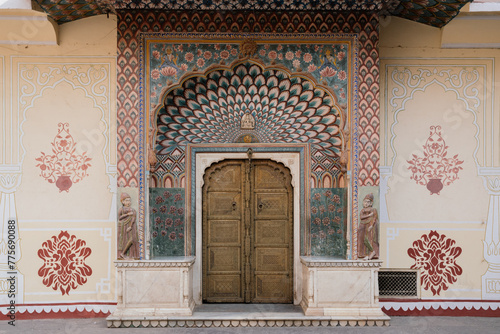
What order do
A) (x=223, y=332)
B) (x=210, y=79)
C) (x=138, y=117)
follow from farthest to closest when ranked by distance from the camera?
(x=210, y=79)
(x=138, y=117)
(x=223, y=332)

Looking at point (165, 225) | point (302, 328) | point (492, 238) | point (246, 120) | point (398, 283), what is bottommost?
point (302, 328)

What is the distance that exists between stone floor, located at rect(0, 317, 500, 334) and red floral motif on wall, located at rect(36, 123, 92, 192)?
167cm

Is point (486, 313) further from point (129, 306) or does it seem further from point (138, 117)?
point (138, 117)

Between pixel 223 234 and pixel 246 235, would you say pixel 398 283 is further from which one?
pixel 223 234

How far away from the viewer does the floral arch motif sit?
612 centimetres

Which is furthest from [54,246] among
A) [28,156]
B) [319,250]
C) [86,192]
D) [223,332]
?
[319,250]

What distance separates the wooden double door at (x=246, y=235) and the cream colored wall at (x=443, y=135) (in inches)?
51.8

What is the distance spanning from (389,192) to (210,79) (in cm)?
275

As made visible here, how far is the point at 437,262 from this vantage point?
20.2 ft

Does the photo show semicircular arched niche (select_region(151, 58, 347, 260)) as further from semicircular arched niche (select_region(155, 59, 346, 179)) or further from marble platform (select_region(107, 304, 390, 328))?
marble platform (select_region(107, 304, 390, 328))

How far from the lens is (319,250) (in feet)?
20.3

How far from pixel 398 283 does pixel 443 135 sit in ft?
6.63

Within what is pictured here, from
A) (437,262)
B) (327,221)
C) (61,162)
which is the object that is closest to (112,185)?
(61,162)

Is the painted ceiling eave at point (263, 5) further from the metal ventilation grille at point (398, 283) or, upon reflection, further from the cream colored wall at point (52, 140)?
the metal ventilation grille at point (398, 283)
